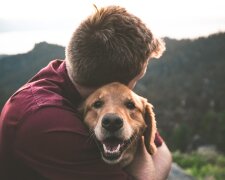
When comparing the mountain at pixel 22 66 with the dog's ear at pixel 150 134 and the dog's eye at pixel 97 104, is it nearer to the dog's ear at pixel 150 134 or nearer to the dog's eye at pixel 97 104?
the dog's ear at pixel 150 134

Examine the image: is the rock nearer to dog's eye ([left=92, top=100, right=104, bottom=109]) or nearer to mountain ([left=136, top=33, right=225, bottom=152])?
dog's eye ([left=92, top=100, right=104, bottom=109])

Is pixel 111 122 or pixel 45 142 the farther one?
pixel 111 122

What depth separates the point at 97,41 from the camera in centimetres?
404

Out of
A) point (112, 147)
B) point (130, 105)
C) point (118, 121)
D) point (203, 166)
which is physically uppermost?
point (118, 121)

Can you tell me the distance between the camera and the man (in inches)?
142

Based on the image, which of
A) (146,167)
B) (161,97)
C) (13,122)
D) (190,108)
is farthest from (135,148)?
(161,97)

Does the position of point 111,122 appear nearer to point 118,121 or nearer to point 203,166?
point 118,121

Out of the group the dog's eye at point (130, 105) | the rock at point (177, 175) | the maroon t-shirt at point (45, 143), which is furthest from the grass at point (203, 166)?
the maroon t-shirt at point (45, 143)

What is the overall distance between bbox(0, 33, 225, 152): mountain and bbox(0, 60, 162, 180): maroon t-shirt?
3124 inches

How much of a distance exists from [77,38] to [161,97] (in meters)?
146

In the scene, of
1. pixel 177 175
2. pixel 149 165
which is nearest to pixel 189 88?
pixel 177 175

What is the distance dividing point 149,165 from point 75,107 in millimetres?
765

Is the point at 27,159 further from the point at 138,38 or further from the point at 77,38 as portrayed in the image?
the point at 138,38

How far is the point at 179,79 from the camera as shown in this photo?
168m
